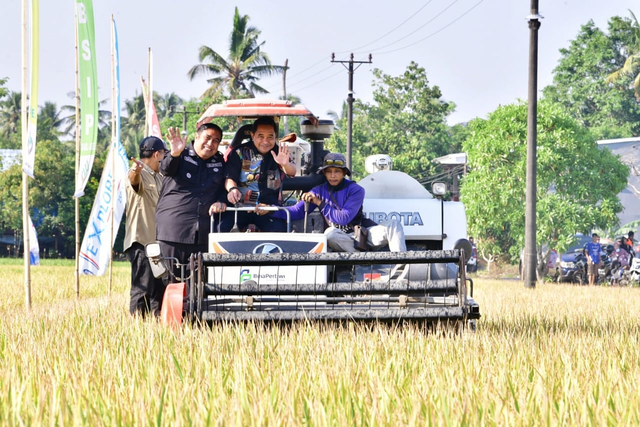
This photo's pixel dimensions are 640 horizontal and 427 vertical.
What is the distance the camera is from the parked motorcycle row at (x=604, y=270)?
30016 mm

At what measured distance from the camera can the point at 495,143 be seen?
3634 cm

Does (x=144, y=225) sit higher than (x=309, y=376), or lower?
higher

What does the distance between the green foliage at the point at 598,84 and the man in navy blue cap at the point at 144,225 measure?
56339mm

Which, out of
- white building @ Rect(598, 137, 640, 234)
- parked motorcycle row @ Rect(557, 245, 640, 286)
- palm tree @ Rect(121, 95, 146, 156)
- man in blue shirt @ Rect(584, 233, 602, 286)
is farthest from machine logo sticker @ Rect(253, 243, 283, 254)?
palm tree @ Rect(121, 95, 146, 156)

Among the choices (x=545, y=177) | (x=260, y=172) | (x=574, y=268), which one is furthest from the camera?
(x=545, y=177)

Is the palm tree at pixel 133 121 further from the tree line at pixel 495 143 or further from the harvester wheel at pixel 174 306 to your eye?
the harvester wheel at pixel 174 306

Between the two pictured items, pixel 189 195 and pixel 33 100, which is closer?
pixel 189 195

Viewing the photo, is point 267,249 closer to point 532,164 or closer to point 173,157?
point 173,157

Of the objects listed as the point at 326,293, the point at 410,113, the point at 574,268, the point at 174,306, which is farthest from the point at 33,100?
the point at 410,113

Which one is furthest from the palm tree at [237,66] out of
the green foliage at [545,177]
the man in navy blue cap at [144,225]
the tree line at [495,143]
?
the man in navy blue cap at [144,225]

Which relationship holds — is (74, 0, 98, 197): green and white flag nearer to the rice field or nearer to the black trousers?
the black trousers

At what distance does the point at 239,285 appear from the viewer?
8203 mm


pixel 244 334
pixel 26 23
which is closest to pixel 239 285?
pixel 244 334

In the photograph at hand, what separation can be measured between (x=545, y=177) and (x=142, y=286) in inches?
1112
